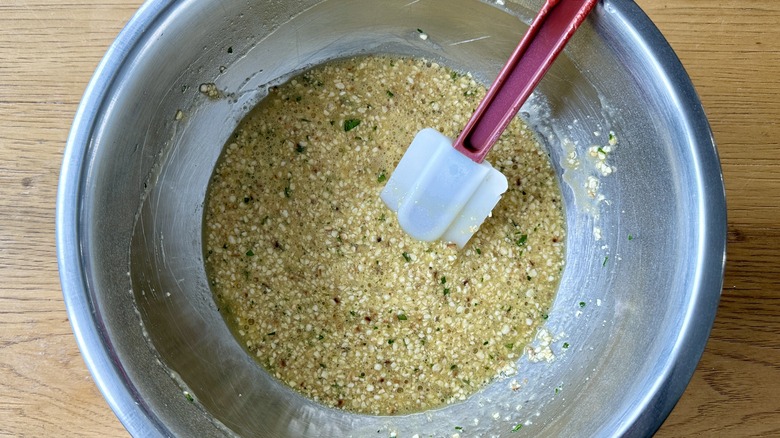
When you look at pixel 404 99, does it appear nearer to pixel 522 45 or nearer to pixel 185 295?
pixel 522 45

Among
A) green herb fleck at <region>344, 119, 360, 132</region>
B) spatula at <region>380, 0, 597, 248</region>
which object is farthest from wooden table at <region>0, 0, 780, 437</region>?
green herb fleck at <region>344, 119, 360, 132</region>

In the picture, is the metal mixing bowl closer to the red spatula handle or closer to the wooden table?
the red spatula handle

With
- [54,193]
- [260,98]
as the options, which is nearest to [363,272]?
[260,98]

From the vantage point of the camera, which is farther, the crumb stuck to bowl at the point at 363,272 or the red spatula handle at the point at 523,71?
the crumb stuck to bowl at the point at 363,272

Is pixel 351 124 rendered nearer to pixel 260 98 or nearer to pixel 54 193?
pixel 260 98

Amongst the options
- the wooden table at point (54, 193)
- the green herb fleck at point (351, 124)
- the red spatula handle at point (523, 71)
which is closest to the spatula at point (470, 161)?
the red spatula handle at point (523, 71)

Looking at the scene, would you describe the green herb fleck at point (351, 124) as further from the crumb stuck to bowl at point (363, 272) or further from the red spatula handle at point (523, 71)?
the red spatula handle at point (523, 71)
